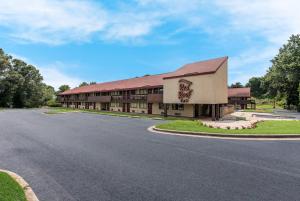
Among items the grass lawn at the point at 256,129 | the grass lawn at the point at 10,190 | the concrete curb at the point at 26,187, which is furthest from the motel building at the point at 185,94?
the grass lawn at the point at 10,190

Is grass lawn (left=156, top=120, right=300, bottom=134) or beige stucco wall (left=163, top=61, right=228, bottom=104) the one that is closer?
grass lawn (left=156, top=120, right=300, bottom=134)

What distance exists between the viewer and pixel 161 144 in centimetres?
1338

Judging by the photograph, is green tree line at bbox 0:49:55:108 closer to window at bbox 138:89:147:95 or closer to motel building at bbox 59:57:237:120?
motel building at bbox 59:57:237:120

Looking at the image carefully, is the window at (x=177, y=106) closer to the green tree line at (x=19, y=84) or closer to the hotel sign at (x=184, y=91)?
the hotel sign at (x=184, y=91)

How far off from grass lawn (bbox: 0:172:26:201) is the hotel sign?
1068 inches

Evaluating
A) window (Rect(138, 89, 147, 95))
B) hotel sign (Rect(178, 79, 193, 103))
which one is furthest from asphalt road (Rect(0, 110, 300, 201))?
window (Rect(138, 89, 147, 95))

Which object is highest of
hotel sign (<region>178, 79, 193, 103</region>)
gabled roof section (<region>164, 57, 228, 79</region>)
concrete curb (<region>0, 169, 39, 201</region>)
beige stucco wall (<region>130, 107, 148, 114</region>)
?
gabled roof section (<region>164, 57, 228, 79</region>)

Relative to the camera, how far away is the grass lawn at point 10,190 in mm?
5563

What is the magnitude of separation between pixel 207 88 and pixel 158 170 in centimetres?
2328

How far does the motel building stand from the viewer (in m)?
30.5

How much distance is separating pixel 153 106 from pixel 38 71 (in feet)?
211

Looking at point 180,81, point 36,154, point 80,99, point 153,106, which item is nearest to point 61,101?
point 80,99

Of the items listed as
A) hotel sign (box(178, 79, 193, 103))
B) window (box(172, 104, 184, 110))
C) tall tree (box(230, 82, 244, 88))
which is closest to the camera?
hotel sign (box(178, 79, 193, 103))

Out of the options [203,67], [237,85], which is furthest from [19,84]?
[237,85]
